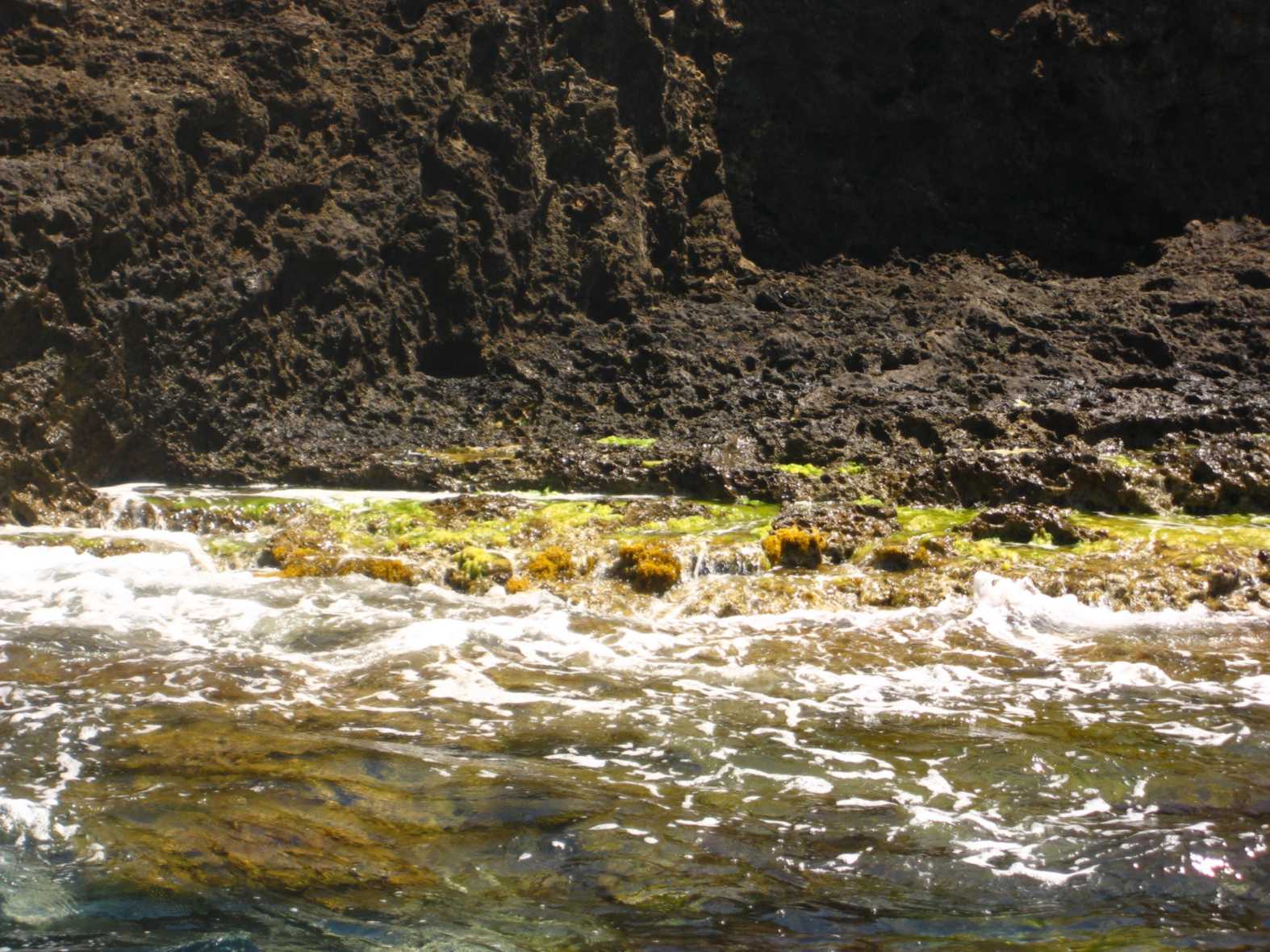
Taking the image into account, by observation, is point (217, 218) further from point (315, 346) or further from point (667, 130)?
point (667, 130)

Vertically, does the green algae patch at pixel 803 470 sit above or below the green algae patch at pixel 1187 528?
above

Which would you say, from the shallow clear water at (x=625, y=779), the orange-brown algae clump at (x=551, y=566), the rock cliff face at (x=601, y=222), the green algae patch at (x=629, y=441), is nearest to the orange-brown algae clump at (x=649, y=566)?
the orange-brown algae clump at (x=551, y=566)

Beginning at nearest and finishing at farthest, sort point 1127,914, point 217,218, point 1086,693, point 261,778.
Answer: point 1127,914 < point 261,778 < point 1086,693 < point 217,218

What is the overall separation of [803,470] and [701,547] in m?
3.31

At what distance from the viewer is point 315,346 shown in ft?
56.3

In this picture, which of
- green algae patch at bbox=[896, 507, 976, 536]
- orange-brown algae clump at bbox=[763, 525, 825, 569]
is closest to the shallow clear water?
orange-brown algae clump at bbox=[763, 525, 825, 569]

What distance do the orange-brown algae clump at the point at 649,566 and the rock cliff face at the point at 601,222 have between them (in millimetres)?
4377

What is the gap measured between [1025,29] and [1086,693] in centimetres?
1648

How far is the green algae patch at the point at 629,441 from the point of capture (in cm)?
1616

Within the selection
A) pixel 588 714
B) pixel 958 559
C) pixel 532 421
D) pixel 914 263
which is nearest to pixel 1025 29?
pixel 914 263

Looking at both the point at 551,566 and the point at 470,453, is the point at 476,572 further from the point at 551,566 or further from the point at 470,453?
the point at 470,453

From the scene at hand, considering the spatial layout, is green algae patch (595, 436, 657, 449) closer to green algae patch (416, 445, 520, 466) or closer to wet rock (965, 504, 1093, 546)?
green algae patch (416, 445, 520, 466)

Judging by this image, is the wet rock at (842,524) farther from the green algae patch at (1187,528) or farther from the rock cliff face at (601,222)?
the rock cliff face at (601,222)

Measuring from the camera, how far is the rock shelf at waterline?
10.9 m
